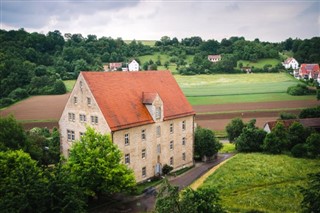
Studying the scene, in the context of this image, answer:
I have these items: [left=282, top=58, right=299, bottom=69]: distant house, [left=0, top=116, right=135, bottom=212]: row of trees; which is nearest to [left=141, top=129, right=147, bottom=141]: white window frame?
[left=0, top=116, right=135, bottom=212]: row of trees

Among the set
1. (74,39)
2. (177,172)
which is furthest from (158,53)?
(177,172)

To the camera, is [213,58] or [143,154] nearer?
[143,154]

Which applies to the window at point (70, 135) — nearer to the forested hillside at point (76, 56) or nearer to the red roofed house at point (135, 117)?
the red roofed house at point (135, 117)

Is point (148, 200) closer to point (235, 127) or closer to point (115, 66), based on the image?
point (235, 127)

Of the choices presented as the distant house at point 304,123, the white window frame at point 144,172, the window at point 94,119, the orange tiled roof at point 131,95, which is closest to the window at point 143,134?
the orange tiled roof at point 131,95

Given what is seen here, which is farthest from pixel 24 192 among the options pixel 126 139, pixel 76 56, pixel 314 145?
pixel 76 56

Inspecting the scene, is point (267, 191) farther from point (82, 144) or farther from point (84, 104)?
point (84, 104)

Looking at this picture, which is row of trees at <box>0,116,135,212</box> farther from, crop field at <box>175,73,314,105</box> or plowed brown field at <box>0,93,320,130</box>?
crop field at <box>175,73,314,105</box>
